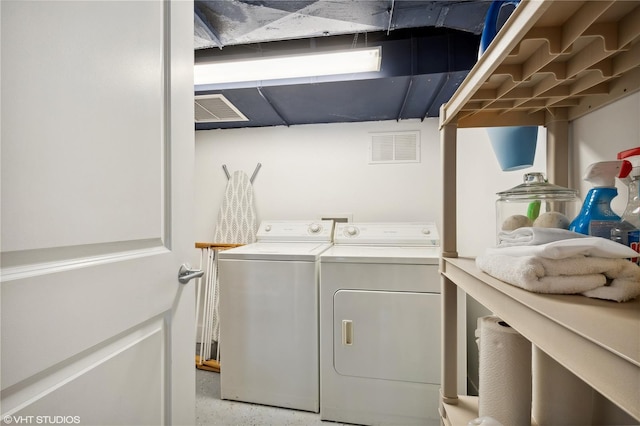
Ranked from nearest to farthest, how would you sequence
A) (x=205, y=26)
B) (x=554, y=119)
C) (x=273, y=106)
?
(x=554, y=119) < (x=205, y=26) < (x=273, y=106)

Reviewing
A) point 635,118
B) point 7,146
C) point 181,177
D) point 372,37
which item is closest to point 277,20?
point 372,37

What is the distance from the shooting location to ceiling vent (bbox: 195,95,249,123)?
2.07 m

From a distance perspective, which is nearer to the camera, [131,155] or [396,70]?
[131,155]

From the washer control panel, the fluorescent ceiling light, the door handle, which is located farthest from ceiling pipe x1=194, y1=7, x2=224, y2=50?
the washer control panel

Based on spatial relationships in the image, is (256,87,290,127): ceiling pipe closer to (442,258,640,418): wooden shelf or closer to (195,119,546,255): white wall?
(195,119,546,255): white wall

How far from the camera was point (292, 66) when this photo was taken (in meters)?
1.77

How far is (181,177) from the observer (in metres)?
0.98

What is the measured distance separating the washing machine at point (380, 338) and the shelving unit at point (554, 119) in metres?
0.60

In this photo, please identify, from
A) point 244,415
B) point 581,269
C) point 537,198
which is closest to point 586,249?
point 581,269

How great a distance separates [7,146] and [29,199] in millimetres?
99

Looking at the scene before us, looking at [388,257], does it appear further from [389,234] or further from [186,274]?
[186,274]

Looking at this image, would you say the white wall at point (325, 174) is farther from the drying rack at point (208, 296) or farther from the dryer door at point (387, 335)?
the dryer door at point (387, 335)

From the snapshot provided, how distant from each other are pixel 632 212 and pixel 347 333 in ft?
4.53

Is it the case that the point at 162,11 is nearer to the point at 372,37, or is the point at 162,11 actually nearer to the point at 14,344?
the point at 14,344
